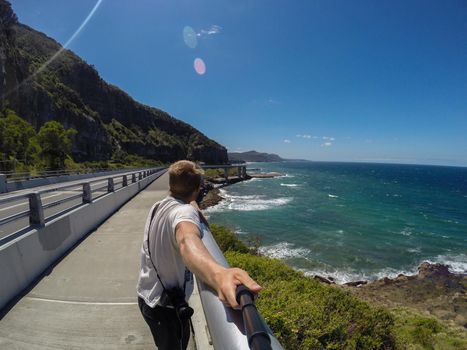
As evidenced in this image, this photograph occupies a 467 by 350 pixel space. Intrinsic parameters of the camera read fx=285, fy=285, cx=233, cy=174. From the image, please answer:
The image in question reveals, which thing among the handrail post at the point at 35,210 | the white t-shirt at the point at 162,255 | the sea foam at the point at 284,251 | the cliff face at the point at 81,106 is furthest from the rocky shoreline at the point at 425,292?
the cliff face at the point at 81,106

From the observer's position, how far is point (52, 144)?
1773 inches

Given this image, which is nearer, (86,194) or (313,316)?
(313,316)

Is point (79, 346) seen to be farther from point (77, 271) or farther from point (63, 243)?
point (63, 243)

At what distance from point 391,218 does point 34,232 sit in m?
41.6

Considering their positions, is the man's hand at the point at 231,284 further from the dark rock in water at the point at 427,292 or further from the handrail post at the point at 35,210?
the dark rock in water at the point at 427,292

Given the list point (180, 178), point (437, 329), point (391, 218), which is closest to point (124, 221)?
point (180, 178)

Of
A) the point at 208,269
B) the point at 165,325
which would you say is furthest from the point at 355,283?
the point at 208,269

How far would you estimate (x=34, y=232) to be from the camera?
15.5ft

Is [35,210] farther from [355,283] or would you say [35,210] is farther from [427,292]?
[427,292]

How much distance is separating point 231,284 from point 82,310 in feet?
11.3

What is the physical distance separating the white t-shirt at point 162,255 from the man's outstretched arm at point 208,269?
0.55 ft

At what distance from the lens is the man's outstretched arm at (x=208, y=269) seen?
1.15m

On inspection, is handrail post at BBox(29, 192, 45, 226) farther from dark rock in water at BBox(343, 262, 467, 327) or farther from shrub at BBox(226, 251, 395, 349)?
dark rock in water at BBox(343, 262, 467, 327)

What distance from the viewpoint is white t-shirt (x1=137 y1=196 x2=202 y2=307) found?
72.1 inches
